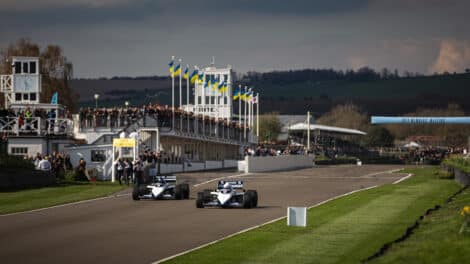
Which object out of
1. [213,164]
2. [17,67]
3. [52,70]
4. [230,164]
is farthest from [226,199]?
[52,70]

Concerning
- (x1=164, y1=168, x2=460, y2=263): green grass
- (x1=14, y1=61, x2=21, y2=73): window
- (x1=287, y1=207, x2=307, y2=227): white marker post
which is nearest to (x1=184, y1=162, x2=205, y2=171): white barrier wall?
(x1=14, y1=61, x2=21, y2=73): window

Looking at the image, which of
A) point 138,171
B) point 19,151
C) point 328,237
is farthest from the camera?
point 19,151

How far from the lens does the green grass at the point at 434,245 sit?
1669cm

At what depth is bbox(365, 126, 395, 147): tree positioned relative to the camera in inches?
6442

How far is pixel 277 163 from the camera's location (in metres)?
76.8

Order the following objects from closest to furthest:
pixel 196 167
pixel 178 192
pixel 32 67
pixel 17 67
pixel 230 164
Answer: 1. pixel 178 192
2. pixel 32 67
3. pixel 17 67
4. pixel 196 167
5. pixel 230 164

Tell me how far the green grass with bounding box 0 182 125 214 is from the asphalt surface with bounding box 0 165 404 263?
125 centimetres

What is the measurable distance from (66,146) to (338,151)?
68.7 metres

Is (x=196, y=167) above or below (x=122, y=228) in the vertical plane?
above

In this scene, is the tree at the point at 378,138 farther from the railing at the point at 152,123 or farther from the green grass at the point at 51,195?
the green grass at the point at 51,195

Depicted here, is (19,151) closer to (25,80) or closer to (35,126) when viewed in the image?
(35,126)

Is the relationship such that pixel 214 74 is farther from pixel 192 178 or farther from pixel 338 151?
pixel 192 178

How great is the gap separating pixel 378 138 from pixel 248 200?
135 metres

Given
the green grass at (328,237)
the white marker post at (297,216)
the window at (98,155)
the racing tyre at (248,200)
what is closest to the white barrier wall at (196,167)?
the window at (98,155)
